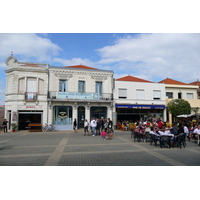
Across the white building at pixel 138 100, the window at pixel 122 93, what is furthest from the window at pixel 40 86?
the window at pixel 122 93

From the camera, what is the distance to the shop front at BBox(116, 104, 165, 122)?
983 inches

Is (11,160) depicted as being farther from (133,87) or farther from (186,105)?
(186,105)

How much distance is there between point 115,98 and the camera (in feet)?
80.9

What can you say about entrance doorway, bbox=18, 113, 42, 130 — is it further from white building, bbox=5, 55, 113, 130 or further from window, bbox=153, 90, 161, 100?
window, bbox=153, 90, 161, 100

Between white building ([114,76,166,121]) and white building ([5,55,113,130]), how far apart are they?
1440 mm

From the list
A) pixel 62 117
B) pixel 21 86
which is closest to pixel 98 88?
pixel 62 117

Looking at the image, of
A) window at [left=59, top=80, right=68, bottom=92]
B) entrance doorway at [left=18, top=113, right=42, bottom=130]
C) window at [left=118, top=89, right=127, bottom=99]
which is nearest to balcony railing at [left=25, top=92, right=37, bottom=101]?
entrance doorway at [left=18, top=113, right=42, bottom=130]

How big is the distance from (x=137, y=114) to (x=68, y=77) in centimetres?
1070

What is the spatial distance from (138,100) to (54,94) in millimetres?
11400

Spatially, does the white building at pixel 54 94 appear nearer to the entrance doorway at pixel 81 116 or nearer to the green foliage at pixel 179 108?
the entrance doorway at pixel 81 116

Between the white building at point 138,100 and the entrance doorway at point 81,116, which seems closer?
the entrance doorway at point 81,116

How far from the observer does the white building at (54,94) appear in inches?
855

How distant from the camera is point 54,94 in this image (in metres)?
22.6

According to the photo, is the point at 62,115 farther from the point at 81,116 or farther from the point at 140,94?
the point at 140,94
